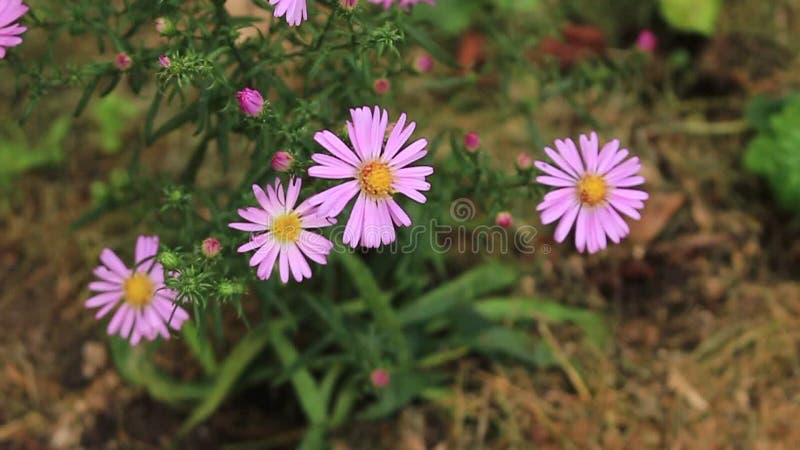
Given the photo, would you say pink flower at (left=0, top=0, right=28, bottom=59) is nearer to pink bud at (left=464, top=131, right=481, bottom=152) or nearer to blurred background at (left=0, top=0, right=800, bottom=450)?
blurred background at (left=0, top=0, right=800, bottom=450)

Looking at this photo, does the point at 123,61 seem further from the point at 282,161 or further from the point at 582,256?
the point at 582,256

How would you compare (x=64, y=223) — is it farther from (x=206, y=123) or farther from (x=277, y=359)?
(x=206, y=123)

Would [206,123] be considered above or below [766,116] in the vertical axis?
Answer: below

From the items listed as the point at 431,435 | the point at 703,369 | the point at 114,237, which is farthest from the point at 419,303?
the point at 114,237

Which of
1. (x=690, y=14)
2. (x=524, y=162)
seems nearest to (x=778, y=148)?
(x=690, y=14)

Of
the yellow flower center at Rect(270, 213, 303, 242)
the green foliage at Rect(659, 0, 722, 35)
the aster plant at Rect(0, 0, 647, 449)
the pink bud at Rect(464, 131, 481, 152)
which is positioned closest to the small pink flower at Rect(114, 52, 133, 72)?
the aster plant at Rect(0, 0, 647, 449)

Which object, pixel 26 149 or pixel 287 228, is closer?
pixel 287 228
